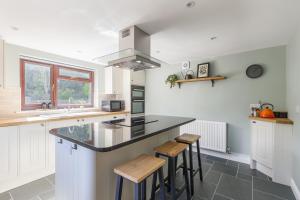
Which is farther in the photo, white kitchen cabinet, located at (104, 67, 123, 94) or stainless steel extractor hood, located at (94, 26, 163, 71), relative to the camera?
white kitchen cabinet, located at (104, 67, 123, 94)

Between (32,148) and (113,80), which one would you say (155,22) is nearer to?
(113,80)

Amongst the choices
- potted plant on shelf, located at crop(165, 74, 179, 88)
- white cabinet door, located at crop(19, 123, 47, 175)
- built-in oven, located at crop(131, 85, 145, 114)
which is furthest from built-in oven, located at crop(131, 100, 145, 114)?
white cabinet door, located at crop(19, 123, 47, 175)

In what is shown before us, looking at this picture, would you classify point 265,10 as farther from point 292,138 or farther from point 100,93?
point 100,93

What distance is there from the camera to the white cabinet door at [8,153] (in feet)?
6.43

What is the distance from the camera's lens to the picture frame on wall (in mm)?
3350

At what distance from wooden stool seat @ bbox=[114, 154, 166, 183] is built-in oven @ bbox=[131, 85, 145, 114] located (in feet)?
9.07

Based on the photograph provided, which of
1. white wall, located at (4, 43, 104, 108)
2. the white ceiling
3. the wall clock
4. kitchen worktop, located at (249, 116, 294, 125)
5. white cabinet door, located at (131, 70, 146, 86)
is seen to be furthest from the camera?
white cabinet door, located at (131, 70, 146, 86)

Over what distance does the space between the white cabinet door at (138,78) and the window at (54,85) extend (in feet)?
3.71

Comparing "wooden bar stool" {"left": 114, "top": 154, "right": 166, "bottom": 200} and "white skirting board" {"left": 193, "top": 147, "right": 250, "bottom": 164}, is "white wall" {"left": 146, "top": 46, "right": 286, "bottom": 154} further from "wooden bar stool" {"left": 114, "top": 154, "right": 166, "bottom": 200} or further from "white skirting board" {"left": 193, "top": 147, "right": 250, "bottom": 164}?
"wooden bar stool" {"left": 114, "top": 154, "right": 166, "bottom": 200}

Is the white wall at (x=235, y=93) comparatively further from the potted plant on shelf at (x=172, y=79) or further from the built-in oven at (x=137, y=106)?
the built-in oven at (x=137, y=106)

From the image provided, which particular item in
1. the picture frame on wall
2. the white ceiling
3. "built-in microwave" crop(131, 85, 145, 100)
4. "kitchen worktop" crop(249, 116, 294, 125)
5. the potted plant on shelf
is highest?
the white ceiling

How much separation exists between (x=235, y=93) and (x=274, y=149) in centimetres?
123

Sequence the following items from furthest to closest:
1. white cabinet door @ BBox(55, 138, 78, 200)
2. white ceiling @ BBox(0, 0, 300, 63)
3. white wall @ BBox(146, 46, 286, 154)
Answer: white wall @ BBox(146, 46, 286, 154) → white ceiling @ BBox(0, 0, 300, 63) → white cabinet door @ BBox(55, 138, 78, 200)

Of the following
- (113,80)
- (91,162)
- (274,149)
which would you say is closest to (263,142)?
(274,149)
